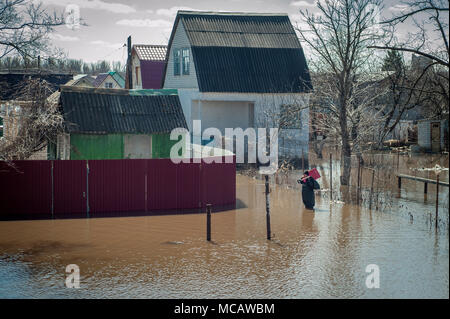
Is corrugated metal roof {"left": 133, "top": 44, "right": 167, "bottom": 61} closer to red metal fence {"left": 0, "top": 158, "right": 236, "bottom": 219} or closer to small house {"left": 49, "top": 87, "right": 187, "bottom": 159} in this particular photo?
small house {"left": 49, "top": 87, "right": 187, "bottom": 159}

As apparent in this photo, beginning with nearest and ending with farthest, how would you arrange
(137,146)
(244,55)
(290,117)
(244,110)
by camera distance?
(137,146), (290,117), (244,55), (244,110)

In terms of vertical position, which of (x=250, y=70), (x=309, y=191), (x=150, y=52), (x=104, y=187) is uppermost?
(x=150, y=52)

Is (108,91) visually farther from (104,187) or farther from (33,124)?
(104,187)

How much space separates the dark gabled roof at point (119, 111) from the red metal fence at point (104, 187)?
542 cm

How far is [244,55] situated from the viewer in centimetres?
3409

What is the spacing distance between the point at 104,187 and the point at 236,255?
21.6 ft

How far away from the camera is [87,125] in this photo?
23.8 meters

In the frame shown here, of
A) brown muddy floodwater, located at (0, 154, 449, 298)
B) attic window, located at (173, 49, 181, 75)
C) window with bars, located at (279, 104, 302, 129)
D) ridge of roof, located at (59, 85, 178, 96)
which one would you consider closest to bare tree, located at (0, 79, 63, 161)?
ridge of roof, located at (59, 85, 178, 96)

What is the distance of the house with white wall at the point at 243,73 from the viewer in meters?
33.1

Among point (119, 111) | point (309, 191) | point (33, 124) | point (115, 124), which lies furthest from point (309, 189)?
point (33, 124)

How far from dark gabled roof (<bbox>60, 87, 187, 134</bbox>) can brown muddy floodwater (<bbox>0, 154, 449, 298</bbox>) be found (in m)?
7.05

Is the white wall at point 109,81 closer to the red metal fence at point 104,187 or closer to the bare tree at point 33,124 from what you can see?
the bare tree at point 33,124

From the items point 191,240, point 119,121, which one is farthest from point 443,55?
point 119,121

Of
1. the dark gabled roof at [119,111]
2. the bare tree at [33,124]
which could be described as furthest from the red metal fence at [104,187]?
the dark gabled roof at [119,111]
